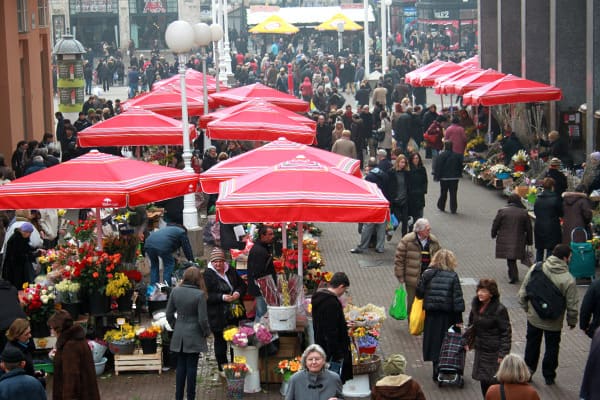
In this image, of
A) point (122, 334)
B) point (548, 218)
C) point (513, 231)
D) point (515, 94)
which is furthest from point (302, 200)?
point (515, 94)

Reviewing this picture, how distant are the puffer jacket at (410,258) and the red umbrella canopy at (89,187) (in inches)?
118

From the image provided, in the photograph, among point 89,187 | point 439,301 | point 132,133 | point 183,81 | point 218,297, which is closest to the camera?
point 439,301

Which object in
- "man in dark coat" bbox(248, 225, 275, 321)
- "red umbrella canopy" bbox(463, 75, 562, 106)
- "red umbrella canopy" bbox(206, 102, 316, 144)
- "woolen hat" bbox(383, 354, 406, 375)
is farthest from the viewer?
"red umbrella canopy" bbox(463, 75, 562, 106)

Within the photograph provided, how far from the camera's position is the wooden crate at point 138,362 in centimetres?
1435

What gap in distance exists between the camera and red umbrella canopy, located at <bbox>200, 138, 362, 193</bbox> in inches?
655

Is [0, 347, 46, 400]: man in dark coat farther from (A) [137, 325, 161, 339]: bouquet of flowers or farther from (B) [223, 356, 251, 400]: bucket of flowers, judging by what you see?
(A) [137, 325, 161, 339]: bouquet of flowers

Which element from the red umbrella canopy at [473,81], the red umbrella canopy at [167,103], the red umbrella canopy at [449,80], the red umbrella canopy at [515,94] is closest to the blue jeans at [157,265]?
the red umbrella canopy at [167,103]

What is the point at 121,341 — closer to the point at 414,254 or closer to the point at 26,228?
the point at 26,228

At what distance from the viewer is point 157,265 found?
17438mm

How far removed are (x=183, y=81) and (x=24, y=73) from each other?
42.6 feet

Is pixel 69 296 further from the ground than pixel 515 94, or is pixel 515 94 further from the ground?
pixel 515 94

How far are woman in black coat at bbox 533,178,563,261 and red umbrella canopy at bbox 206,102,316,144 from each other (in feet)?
16.6

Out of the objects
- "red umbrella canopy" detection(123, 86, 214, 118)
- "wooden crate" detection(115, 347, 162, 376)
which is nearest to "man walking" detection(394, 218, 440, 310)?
"wooden crate" detection(115, 347, 162, 376)

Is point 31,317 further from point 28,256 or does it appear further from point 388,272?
point 388,272
